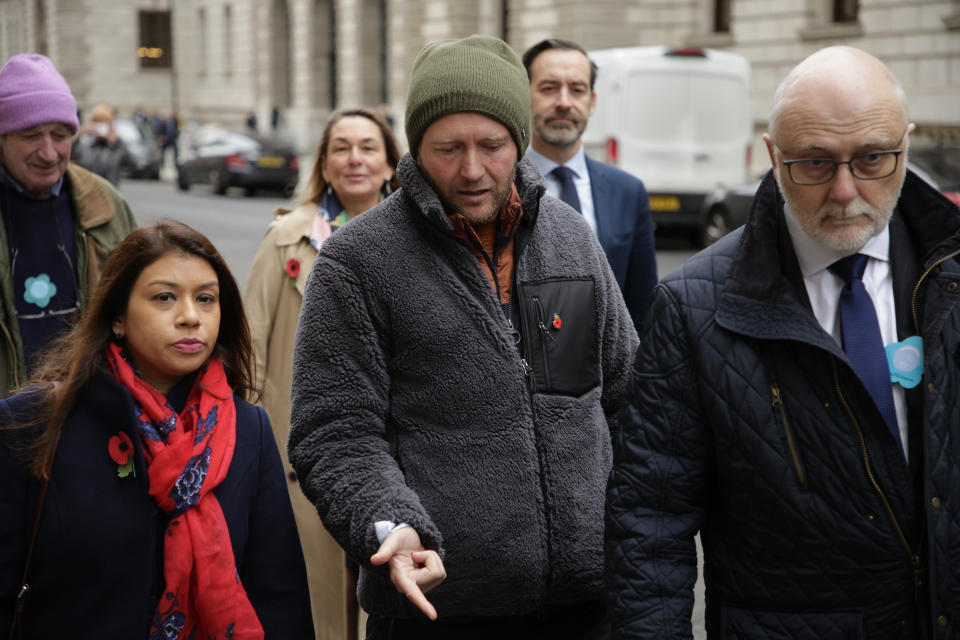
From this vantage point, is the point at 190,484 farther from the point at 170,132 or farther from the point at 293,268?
the point at 170,132

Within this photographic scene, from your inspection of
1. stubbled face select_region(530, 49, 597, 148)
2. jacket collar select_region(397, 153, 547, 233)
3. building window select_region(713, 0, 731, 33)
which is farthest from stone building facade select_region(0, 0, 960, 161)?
jacket collar select_region(397, 153, 547, 233)

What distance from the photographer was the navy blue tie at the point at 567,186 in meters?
4.56

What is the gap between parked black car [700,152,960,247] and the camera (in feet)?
41.9

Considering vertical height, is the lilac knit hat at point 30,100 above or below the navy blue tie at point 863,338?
above

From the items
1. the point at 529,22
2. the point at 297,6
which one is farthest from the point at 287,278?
the point at 297,6

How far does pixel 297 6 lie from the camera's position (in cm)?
4362

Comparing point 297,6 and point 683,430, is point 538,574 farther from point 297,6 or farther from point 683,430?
point 297,6

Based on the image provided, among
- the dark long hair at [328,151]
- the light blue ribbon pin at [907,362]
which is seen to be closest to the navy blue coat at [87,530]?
the light blue ribbon pin at [907,362]

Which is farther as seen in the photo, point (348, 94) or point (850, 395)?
point (348, 94)

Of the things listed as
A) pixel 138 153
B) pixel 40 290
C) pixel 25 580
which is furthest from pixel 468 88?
pixel 138 153

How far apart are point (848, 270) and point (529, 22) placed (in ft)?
93.9

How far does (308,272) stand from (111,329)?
150 cm

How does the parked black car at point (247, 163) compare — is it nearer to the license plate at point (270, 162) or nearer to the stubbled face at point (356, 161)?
the license plate at point (270, 162)

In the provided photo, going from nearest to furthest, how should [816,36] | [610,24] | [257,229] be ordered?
1. [257,229]
2. [816,36]
3. [610,24]
